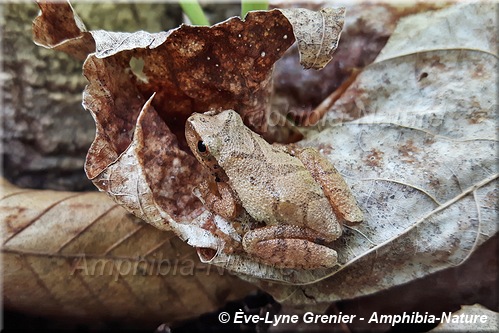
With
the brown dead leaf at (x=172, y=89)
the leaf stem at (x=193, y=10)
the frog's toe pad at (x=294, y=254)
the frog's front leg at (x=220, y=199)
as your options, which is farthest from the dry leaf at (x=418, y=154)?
the leaf stem at (x=193, y=10)

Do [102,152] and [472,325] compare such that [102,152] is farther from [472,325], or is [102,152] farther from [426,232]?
[472,325]

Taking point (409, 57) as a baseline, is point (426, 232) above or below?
below

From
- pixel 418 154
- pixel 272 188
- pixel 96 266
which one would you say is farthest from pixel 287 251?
pixel 96 266

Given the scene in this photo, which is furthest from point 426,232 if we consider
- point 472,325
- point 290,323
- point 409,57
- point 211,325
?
point 211,325

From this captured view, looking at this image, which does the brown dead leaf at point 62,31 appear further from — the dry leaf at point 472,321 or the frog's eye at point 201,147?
the dry leaf at point 472,321

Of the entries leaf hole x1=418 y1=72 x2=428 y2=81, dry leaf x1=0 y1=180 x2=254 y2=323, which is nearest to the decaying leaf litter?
leaf hole x1=418 y1=72 x2=428 y2=81

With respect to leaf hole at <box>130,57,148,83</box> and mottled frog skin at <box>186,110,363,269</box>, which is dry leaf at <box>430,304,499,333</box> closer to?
mottled frog skin at <box>186,110,363,269</box>

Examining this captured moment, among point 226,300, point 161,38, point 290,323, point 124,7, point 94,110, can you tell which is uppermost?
Answer: point 124,7
